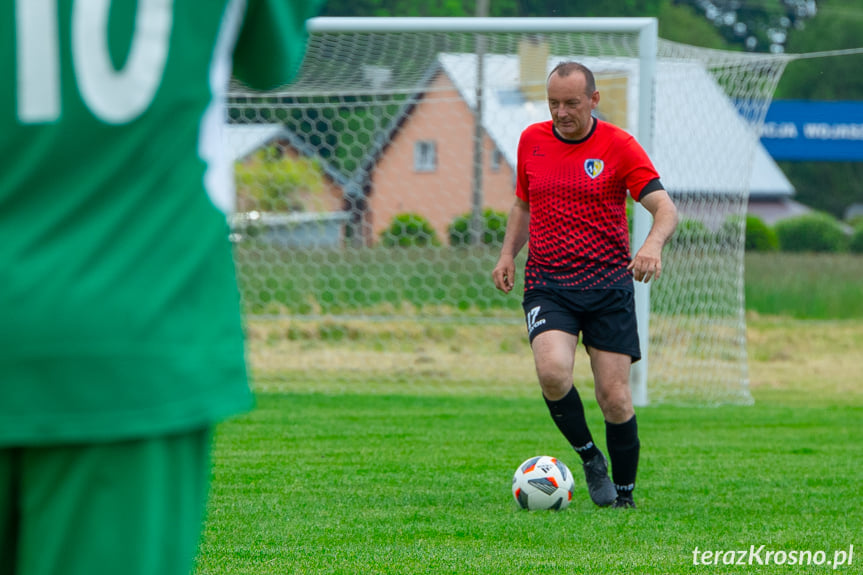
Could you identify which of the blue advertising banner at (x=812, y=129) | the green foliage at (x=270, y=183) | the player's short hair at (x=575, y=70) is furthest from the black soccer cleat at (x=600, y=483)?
the blue advertising banner at (x=812, y=129)

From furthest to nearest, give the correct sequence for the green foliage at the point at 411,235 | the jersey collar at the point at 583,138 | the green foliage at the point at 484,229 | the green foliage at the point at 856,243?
the green foliage at the point at 856,243, the green foliage at the point at 411,235, the green foliage at the point at 484,229, the jersey collar at the point at 583,138

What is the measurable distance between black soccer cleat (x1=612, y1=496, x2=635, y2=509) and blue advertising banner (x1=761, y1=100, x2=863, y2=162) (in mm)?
13775

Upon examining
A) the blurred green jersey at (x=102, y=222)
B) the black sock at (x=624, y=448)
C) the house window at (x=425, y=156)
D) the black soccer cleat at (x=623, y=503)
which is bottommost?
the black soccer cleat at (x=623, y=503)

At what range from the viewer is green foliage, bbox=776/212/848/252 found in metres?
33.8

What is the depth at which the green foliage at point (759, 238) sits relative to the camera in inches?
1208

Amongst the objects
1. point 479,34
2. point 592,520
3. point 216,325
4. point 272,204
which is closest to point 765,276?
point 272,204

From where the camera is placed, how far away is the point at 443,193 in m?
11.2

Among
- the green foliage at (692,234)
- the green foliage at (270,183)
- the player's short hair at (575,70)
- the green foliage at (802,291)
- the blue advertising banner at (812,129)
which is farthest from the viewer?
the blue advertising banner at (812,129)

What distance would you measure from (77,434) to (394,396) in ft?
27.4

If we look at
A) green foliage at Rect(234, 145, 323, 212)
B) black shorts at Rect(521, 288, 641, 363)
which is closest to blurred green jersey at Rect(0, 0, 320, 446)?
black shorts at Rect(521, 288, 641, 363)

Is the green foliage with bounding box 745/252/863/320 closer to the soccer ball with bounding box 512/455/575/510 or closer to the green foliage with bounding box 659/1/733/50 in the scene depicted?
the soccer ball with bounding box 512/455/575/510

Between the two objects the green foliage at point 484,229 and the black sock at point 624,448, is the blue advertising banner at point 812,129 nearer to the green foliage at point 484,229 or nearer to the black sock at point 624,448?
the green foliage at point 484,229

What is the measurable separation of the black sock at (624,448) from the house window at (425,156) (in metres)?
6.35

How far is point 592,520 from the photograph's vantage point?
4766mm
